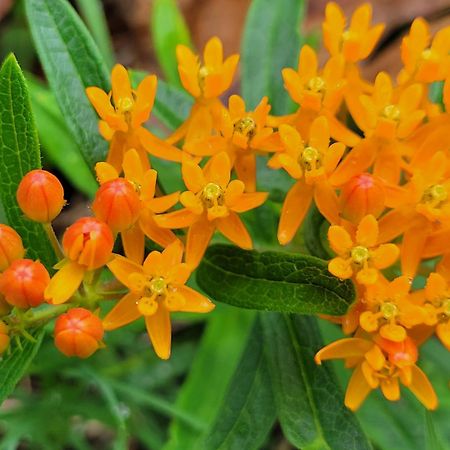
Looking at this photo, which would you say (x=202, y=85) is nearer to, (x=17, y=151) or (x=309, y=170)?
(x=309, y=170)

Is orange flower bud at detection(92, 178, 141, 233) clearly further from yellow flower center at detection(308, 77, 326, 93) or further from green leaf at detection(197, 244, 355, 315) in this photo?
yellow flower center at detection(308, 77, 326, 93)

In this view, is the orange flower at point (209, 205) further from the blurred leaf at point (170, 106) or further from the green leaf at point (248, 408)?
the blurred leaf at point (170, 106)

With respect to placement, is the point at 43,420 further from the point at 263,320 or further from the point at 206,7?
the point at 206,7

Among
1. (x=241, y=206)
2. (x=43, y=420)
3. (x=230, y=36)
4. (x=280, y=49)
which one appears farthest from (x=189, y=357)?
(x=230, y=36)

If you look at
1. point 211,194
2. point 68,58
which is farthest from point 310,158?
point 68,58

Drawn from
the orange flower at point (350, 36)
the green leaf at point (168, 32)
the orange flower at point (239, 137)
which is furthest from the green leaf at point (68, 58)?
the green leaf at point (168, 32)
